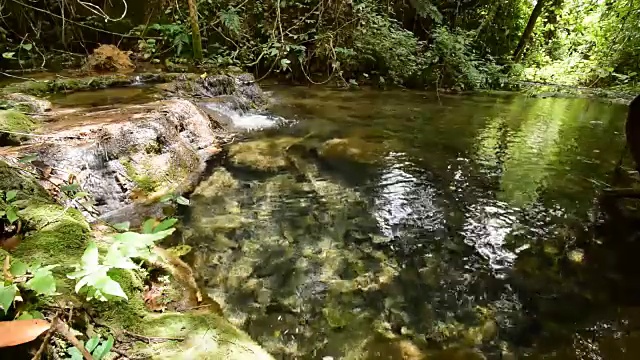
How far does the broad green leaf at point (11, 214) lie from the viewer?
77.4 inches

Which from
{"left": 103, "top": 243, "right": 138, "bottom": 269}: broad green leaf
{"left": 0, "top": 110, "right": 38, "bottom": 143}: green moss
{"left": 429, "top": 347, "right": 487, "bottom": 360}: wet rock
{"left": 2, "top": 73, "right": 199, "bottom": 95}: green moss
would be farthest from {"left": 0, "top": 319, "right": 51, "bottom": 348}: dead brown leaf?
{"left": 2, "top": 73, "right": 199, "bottom": 95}: green moss

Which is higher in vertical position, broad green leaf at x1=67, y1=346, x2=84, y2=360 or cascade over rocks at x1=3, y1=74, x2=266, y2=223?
broad green leaf at x1=67, y1=346, x2=84, y2=360

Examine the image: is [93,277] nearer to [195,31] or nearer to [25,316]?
[25,316]

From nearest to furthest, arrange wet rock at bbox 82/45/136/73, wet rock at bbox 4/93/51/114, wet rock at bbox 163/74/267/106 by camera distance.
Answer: wet rock at bbox 4/93/51/114, wet rock at bbox 163/74/267/106, wet rock at bbox 82/45/136/73

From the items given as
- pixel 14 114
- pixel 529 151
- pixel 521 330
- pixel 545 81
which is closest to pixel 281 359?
pixel 521 330

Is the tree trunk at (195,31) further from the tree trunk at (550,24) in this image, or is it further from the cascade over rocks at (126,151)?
the tree trunk at (550,24)

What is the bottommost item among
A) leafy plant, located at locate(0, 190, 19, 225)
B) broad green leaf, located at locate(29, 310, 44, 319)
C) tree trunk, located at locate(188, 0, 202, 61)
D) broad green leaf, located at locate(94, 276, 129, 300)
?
broad green leaf, located at locate(29, 310, 44, 319)

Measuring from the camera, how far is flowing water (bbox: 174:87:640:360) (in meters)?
2.54

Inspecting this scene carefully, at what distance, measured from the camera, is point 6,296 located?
1223mm

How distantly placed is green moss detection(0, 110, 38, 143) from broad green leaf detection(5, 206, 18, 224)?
2352mm

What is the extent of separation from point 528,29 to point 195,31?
10979 millimetres

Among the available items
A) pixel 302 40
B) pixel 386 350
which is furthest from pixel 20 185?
pixel 302 40

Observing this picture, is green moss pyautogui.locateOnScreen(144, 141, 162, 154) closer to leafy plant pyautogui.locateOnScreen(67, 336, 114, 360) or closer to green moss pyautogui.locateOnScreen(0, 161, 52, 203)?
green moss pyautogui.locateOnScreen(0, 161, 52, 203)

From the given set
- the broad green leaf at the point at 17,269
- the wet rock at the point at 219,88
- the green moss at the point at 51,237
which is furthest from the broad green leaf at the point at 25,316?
the wet rock at the point at 219,88
